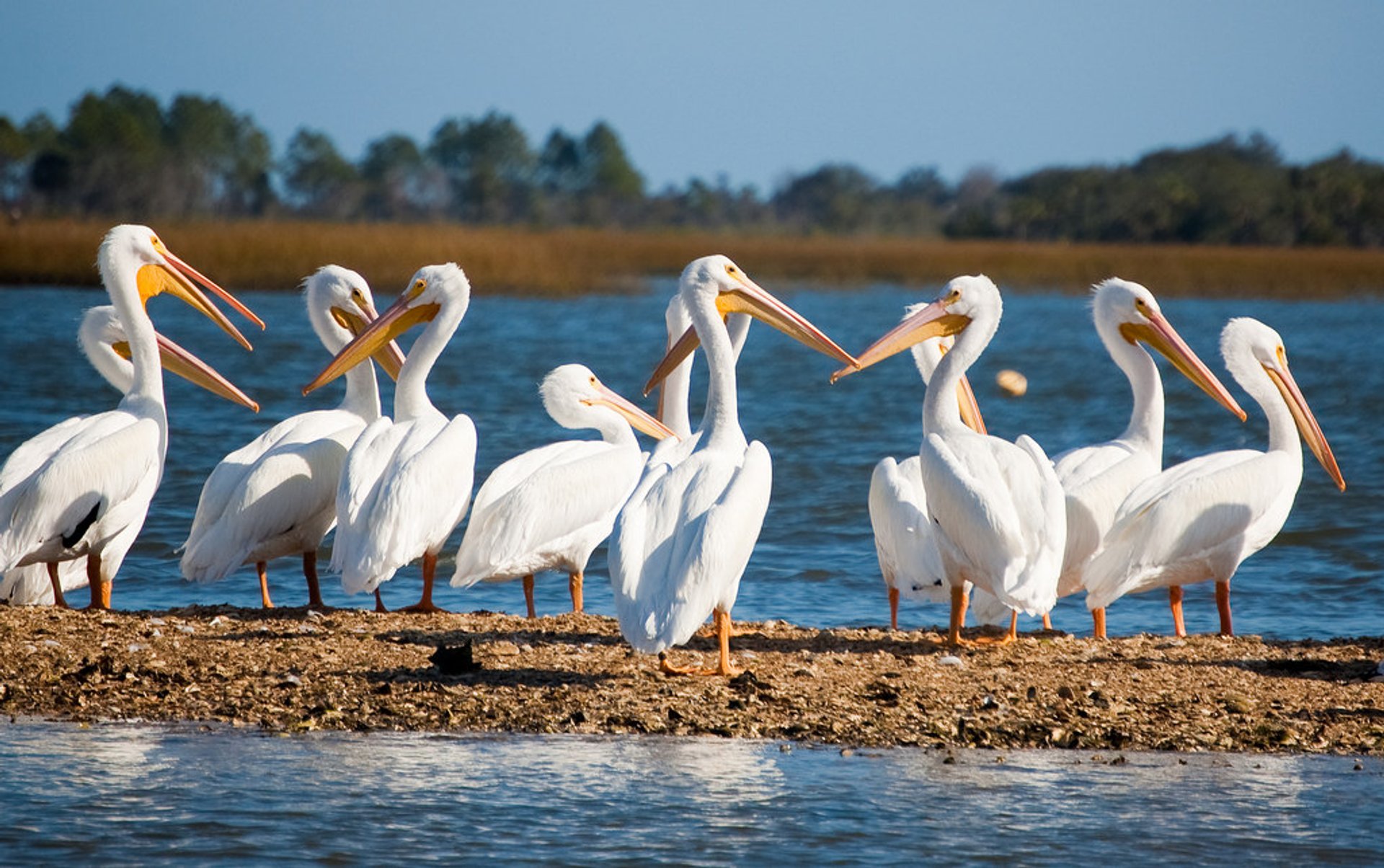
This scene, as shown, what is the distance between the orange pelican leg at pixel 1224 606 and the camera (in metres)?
7.08

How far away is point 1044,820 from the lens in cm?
445

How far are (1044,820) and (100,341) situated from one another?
18.0 ft

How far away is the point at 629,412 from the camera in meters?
8.16

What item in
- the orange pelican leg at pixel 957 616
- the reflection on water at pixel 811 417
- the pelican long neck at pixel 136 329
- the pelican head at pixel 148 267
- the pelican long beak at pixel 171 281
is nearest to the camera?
the orange pelican leg at pixel 957 616

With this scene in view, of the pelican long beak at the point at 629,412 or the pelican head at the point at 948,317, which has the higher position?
the pelican head at the point at 948,317

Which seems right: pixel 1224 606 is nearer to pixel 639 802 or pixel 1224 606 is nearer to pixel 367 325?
pixel 639 802

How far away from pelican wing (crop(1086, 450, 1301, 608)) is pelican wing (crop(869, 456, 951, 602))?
28.1 inches

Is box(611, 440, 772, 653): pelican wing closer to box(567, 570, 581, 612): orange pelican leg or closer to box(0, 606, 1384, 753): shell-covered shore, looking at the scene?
box(0, 606, 1384, 753): shell-covered shore

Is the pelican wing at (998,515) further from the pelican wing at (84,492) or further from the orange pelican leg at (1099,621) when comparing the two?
the pelican wing at (84,492)

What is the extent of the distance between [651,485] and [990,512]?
3.91ft

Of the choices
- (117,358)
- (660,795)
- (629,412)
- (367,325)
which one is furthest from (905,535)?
(117,358)

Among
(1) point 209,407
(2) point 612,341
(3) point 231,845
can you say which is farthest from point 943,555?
(2) point 612,341

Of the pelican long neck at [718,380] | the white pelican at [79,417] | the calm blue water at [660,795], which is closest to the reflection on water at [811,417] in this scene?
the calm blue water at [660,795]

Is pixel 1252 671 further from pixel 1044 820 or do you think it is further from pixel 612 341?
pixel 612 341
